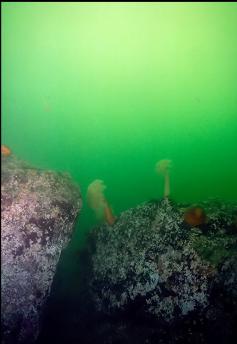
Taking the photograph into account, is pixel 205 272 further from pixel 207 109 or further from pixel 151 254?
pixel 207 109

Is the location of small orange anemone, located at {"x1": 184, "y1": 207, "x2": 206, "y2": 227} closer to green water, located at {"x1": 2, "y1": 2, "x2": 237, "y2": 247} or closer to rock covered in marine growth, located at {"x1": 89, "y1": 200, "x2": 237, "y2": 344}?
rock covered in marine growth, located at {"x1": 89, "y1": 200, "x2": 237, "y2": 344}

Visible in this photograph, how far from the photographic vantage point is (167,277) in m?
6.69

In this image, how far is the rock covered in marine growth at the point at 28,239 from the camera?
215 inches

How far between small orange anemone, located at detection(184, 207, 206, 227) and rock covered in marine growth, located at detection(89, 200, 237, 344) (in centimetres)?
14

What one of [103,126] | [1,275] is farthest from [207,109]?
[1,275]

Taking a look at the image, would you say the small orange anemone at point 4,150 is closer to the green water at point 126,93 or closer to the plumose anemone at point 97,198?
the green water at point 126,93

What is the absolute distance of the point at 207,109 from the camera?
295 ft

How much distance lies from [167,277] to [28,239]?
11.2 feet

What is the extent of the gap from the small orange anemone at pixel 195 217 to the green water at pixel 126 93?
4.86 m

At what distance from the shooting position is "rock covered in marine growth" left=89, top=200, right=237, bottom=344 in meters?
6.07

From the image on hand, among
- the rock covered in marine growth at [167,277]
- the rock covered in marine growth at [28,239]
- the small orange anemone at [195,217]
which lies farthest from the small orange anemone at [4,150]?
the small orange anemone at [195,217]

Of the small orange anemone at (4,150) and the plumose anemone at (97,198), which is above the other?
the small orange anemone at (4,150)

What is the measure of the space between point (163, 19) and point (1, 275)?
25.1 meters

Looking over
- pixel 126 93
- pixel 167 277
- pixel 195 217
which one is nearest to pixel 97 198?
pixel 195 217
